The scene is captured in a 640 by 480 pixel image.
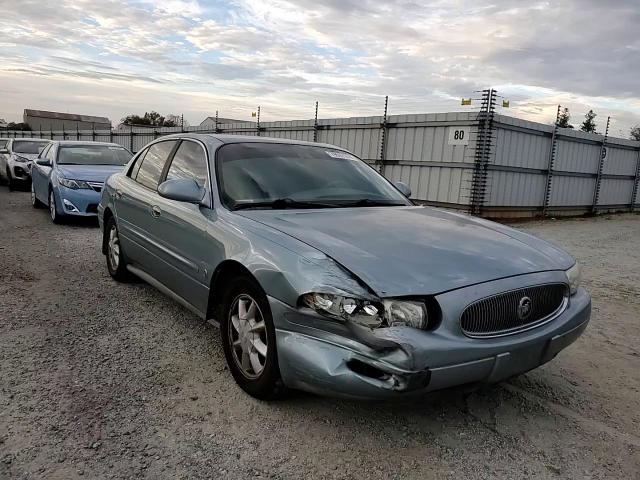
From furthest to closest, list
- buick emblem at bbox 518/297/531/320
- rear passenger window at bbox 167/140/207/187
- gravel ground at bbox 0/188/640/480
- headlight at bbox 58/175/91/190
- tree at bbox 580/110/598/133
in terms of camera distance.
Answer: tree at bbox 580/110/598/133
headlight at bbox 58/175/91/190
rear passenger window at bbox 167/140/207/187
buick emblem at bbox 518/297/531/320
gravel ground at bbox 0/188/640/480

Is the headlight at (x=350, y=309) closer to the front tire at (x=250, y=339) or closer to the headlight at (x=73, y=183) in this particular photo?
the front tire at (x=250, y=339)

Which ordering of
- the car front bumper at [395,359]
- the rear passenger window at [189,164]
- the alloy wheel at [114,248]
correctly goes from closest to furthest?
the car front bumper at [395,359]
the rear passenger window at [189,164]
the alloy wheel at [114,248]

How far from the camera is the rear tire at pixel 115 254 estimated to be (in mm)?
5180

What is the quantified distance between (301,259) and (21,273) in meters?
4.36

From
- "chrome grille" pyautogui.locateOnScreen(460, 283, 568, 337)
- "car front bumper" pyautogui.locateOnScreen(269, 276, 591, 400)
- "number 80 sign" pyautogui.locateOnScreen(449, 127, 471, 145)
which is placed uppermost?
"number 80 sign" pyautogui.locateOnScreen(449, 127, 471, 145)

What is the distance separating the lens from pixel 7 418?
8.89 feet

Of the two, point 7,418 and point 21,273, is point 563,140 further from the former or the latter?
point 7,418

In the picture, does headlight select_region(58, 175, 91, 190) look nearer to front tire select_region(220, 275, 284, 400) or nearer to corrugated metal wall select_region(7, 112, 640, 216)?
front tire select_region(220, 275, 284, 400)

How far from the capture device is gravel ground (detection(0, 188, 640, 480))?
243 cm

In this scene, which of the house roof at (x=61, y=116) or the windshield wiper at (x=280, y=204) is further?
the house roof at (x=61, y=116)

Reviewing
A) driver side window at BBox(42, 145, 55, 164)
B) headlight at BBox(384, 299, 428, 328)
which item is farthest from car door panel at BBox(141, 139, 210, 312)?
driver side window at BBox(42, 145, 55, 164)

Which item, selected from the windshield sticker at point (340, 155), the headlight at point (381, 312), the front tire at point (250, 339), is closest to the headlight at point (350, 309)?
the headlight at point (381, 312)

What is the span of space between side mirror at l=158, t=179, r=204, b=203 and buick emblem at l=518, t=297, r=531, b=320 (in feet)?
6.94

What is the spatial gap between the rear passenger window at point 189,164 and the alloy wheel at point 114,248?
1.32m
